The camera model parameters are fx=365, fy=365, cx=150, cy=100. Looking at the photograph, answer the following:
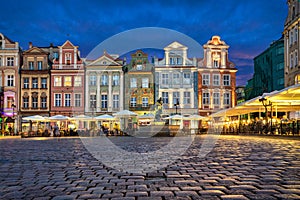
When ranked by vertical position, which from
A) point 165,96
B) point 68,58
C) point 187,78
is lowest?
point 165,96

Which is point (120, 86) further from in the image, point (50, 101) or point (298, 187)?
point (298, 187)

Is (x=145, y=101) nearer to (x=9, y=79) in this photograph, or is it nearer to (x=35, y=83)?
(x=35, y=83)

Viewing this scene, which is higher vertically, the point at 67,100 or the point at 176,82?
the point at 176,82

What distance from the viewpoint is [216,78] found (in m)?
47.7

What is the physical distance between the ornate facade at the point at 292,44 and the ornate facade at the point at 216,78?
12.0 m

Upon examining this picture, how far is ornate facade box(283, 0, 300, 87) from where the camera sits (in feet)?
106

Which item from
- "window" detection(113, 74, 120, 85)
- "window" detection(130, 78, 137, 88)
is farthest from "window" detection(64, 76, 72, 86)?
"window" detection(130, 78, 137, 88)

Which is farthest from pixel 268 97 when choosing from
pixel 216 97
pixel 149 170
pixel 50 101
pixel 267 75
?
pixel 267 75

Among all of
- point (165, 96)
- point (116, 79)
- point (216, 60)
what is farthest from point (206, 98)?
point (116, 79)

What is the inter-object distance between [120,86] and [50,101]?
9.16 meters

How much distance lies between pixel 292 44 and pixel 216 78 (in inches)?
566

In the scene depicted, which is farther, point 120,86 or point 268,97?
point 120,86

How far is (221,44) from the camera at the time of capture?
47.7 m

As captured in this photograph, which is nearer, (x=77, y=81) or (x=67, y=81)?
(x=67, y=81)
